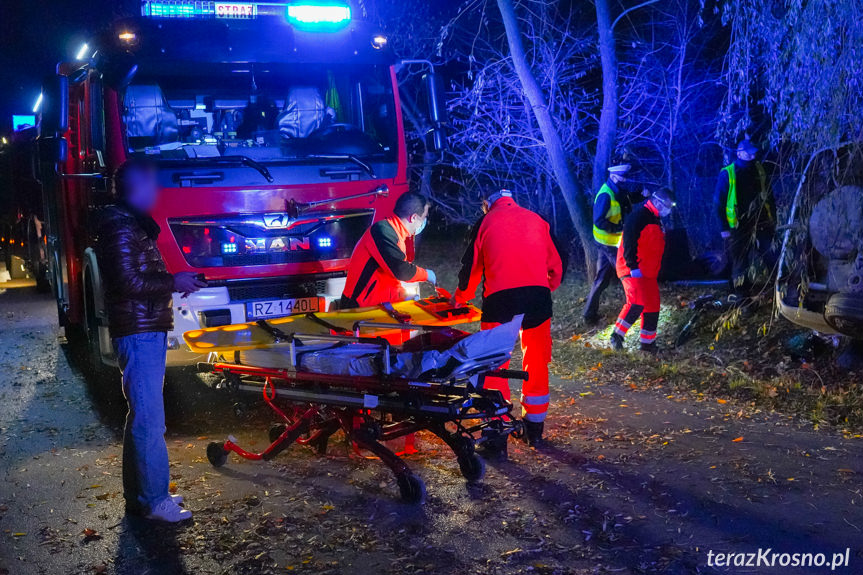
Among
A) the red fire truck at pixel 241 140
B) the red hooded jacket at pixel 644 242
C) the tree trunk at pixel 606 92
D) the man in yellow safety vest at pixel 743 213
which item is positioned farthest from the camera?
the tree trunk at pixel 606 92

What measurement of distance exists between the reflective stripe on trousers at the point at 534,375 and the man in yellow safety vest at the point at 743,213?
3.80 meters

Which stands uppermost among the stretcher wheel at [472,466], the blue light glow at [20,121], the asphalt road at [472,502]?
the blue light glow at [20,121]

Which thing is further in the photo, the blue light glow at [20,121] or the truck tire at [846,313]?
the blue light glow at [20,121]

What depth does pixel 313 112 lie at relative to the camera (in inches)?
284

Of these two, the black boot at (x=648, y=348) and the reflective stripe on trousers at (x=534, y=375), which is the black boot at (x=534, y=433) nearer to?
the reflective stripe on trousers at (x=534, y=375)

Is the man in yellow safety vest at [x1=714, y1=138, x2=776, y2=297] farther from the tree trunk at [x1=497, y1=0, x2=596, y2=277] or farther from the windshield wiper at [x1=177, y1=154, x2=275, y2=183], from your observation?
the windshield wiper at [x1=177, y1=154, x2=275, y2=183]

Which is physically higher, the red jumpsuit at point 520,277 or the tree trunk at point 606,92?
the tree trunk at point 606,92

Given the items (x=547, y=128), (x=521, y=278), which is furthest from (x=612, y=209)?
(x=521, y=278)

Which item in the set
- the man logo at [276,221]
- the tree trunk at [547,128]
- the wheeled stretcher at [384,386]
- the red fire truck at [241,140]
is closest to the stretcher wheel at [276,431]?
the wheeled stretcher at [384,386]

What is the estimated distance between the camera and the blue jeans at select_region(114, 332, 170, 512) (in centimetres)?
450

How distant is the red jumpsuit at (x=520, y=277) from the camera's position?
5500mm

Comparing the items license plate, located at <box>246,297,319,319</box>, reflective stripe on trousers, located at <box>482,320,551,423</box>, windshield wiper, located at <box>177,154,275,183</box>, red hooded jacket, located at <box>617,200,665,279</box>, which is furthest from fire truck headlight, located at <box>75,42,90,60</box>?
red hooded jacket, located at <box>617,200,665,279</box>

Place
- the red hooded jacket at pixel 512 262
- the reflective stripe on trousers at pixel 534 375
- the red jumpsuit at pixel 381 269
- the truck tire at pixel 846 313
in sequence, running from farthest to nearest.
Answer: the red jumpsuit at pixel 381 269 → the truck tire at pixel 846 313 → the reflective stripe on trousers at pixel 534 375 → the red hooded jacket at pixel 512 262

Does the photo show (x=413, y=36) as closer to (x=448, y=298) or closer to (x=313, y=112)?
(x=313, y=112)
